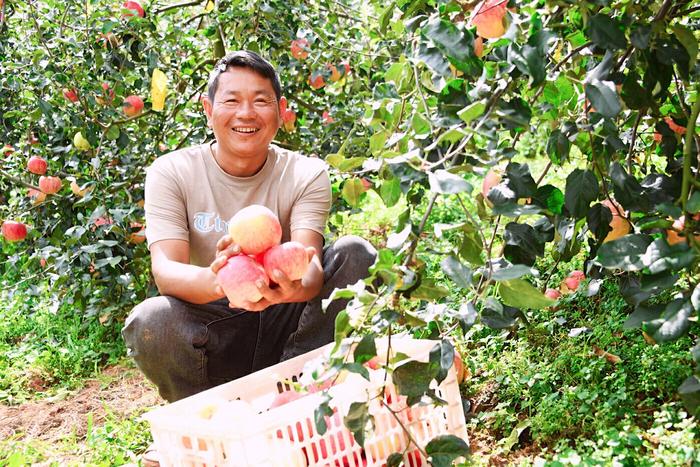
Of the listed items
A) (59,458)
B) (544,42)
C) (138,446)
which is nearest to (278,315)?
(138,446)

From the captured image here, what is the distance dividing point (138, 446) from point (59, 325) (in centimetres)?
153

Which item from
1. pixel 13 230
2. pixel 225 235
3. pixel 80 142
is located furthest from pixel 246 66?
pixel 13 230

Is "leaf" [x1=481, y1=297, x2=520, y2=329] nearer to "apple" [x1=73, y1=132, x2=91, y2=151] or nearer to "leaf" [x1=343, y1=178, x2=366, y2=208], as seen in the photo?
"leaf" [x1=343, y1=178, x2=366, y2=208]

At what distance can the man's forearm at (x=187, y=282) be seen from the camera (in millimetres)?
2236

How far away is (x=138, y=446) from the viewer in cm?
267

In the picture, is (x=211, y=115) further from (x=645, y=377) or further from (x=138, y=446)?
(x=645, y=377)

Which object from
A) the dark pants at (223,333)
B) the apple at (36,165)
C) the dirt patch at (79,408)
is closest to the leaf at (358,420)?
the dark pants at (223,333)

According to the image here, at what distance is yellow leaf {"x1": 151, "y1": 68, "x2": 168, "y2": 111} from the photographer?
11.3 feet

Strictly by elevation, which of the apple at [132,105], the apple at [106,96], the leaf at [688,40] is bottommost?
the leaf at [688,40]

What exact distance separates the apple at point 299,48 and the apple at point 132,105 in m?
0.74

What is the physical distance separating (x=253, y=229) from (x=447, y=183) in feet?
3.20

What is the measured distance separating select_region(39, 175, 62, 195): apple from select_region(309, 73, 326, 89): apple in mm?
1262

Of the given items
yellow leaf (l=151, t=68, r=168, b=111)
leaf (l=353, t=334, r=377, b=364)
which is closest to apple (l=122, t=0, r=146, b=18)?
yellow leaf (l=151, t=68, r=168, b=111)

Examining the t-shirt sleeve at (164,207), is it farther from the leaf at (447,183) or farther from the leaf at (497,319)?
the leaf at (447,183)
